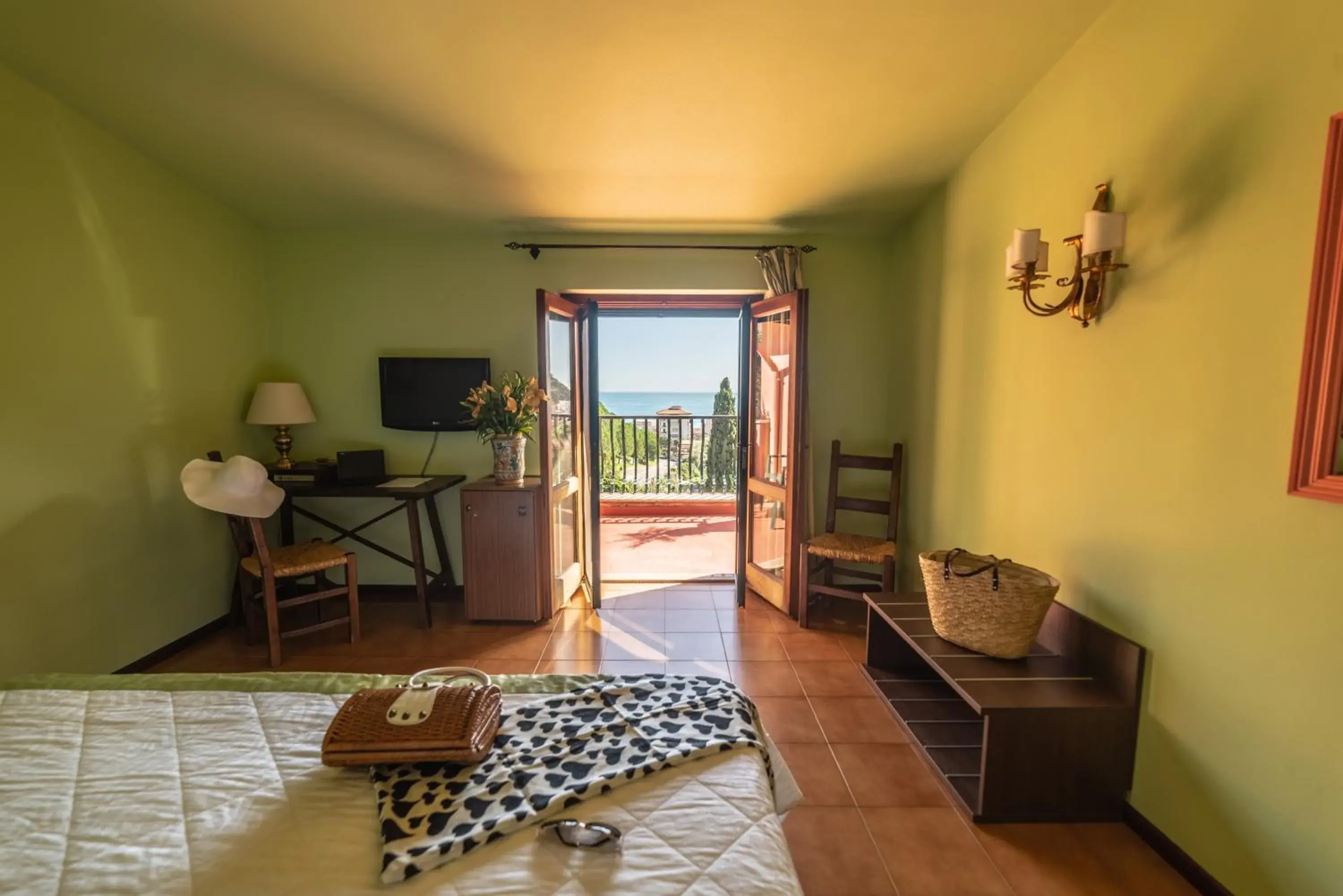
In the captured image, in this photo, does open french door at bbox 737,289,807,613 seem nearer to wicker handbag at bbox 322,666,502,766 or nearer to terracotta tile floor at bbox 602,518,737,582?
terracotta tile floor at bbox 602,518,737,582

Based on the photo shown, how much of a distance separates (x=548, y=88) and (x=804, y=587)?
9.09 feet

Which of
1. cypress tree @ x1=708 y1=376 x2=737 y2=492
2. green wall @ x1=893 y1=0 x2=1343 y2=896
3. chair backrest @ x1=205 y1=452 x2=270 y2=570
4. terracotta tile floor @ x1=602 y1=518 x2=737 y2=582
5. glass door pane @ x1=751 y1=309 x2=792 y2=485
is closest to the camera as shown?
green wall @ x1=893 y1=0 x2=1343 y2=896

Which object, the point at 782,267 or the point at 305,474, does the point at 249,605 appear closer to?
the point at 305,474

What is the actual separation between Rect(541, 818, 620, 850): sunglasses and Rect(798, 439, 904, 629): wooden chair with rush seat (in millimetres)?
2301

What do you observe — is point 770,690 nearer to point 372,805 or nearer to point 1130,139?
Result: point 372,805

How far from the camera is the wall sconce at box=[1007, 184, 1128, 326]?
156 cm

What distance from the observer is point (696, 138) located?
2359mm

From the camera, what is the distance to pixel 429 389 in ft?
11.5

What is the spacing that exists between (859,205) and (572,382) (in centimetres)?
206

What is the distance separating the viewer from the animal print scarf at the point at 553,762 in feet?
2.88

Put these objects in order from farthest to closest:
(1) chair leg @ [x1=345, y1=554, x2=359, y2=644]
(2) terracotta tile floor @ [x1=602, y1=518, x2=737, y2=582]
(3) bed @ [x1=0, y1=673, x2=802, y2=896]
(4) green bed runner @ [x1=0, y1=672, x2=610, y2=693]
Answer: (2) terracotta tile floor @ [x1=602, y1=518, x2=737, y2=582], (1) chair leg @ [x1=345, y1=554, x2=359, y2=644], (4) green bed runner @ [x1=0, y1=672, x2=610, y2=693], (3) bed @ [x1=0, y1=673, x2=802, y2=896]

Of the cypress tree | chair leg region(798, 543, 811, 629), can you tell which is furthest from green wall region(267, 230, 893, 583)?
the cypress tree

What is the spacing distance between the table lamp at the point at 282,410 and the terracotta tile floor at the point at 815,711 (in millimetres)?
1116

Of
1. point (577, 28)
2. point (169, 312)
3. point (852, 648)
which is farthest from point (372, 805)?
point (169, 312)
